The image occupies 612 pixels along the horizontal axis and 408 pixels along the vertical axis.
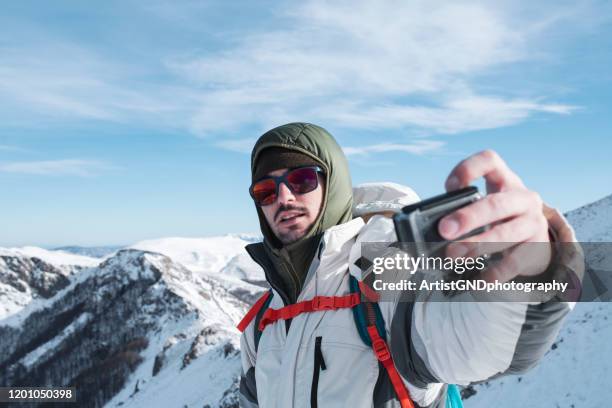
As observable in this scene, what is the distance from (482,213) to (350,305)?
1610 mm

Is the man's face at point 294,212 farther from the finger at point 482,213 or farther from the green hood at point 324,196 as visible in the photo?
the finger at point 482,213

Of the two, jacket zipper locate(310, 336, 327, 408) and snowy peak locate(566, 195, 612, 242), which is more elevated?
snowy peak locate(566, 195, 612, 242)

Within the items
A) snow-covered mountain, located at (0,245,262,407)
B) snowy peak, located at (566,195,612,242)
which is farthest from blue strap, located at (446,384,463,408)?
snow-covered mountain, located at (0,245,262,407)

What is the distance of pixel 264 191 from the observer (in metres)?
3.87

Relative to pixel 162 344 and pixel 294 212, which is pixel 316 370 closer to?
pixel 294 212

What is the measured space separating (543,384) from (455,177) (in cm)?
1910

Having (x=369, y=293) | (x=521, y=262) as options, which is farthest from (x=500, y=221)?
(x=369, y=293)

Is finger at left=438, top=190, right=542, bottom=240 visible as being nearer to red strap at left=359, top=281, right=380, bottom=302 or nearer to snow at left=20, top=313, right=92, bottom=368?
red strap at left=359, top=281, right=380, bottom=302

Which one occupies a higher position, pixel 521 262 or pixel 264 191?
pixel 264 191

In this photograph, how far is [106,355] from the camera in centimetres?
12544

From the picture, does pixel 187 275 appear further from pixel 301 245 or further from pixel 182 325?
pixel 301 245

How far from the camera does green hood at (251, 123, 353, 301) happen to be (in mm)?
3572

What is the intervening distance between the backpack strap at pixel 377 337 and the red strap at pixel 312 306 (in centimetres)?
6

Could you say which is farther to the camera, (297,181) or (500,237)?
(297,181)
